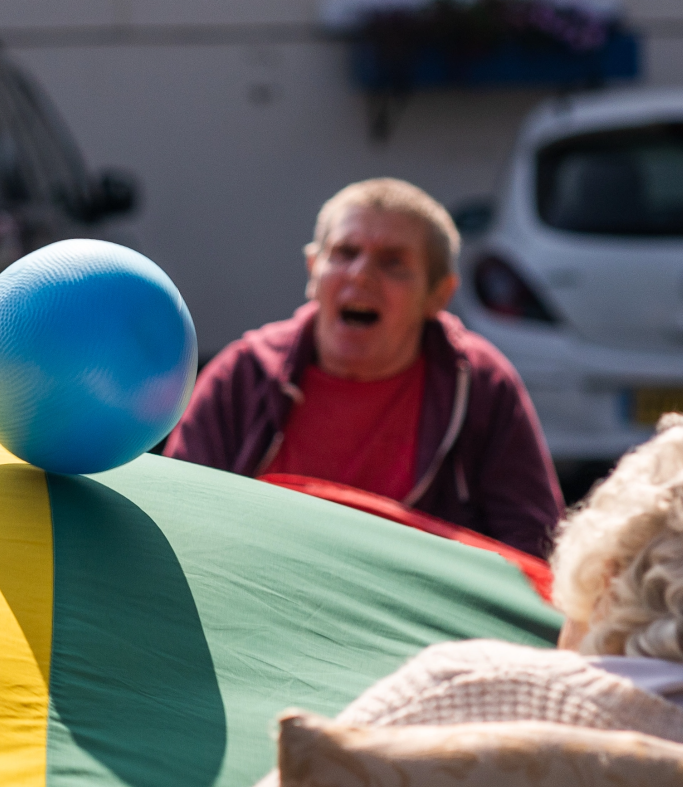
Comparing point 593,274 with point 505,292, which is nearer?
point 593,274

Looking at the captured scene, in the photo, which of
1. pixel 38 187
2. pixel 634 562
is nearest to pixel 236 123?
pixel 38 187

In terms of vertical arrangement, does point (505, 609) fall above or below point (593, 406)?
above

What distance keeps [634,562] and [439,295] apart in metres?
1.92

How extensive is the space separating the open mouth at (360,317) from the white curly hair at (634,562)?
1591mm

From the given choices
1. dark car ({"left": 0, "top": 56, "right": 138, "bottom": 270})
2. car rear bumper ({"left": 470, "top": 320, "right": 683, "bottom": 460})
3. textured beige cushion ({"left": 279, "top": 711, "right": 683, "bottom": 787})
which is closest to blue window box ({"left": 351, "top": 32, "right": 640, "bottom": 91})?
dark car ({"left": 0, "top": 56, "right": 138, "bottom": 270})

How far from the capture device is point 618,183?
5586mm

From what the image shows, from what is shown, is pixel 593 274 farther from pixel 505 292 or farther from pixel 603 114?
pixel 603 114

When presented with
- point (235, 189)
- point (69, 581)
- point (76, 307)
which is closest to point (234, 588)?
point (69, 581)

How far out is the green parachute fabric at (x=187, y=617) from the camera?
1410 mm

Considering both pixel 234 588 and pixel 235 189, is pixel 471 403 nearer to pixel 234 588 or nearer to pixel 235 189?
pixel 234 588

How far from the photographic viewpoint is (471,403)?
302cm

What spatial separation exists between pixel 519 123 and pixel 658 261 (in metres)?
5.08

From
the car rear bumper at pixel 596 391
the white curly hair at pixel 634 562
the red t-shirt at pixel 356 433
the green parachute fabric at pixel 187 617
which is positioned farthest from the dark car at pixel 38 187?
the white curly hair at pixel 634 562

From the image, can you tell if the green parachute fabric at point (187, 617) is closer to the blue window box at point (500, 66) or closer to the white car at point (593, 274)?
the white car at point (593, 274)
